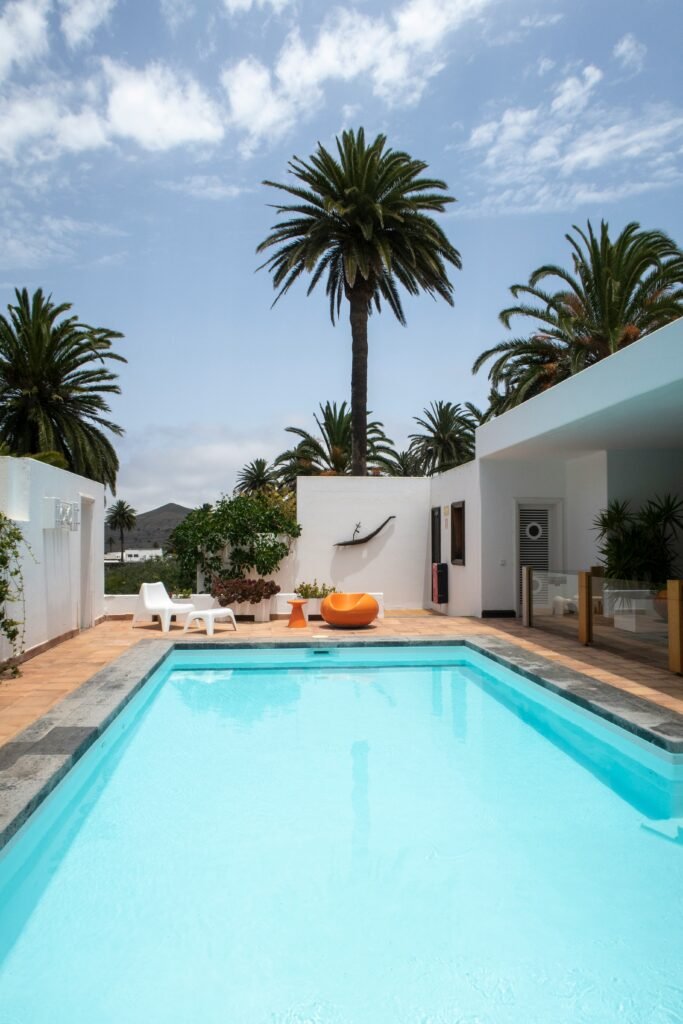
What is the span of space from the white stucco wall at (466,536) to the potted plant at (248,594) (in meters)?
3.72

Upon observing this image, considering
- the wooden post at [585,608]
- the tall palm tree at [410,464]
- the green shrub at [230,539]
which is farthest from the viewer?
the tall palm tree at [410,464]

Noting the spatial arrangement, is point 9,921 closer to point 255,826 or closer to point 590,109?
point 255,826

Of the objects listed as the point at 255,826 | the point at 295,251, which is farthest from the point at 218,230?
the point at 255,826

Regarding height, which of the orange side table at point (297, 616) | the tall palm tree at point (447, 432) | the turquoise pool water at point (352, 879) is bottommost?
the turquoise pool water at point (352, 879)

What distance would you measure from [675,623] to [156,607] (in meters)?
8.36

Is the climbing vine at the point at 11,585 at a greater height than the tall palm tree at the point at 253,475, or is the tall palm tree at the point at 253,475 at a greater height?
the tall palm tree at the point at 253,475

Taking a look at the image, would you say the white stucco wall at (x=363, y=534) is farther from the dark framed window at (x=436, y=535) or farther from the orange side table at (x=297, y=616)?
the orange side table at (x=297, y=616)

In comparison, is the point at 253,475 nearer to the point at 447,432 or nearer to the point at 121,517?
the point at 447,432

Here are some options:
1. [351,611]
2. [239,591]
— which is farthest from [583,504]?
[239,591]

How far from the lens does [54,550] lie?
1106 cm

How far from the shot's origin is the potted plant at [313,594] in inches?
593

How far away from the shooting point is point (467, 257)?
2075cm

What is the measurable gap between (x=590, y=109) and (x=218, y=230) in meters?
7.77

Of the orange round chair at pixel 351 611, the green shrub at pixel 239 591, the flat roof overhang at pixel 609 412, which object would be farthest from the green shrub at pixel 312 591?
the flat roof overhang at pixel 609 412
